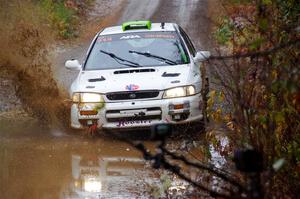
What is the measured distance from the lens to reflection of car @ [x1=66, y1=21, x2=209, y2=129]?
9.27 m

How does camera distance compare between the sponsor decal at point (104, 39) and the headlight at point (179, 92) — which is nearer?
the headlight at point (179, 92)

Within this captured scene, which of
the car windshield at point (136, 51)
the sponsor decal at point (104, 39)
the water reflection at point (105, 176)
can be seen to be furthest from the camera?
the sponsor decal at point (104, 39)

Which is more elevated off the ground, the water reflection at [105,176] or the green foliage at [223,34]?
the water reflection at [105,176]

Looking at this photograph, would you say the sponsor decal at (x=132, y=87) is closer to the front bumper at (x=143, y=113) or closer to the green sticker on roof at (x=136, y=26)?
the front bumper at (x=143, y=113)

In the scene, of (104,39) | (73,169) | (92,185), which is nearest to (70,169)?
(73,169)

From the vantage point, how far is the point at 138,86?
9.34m

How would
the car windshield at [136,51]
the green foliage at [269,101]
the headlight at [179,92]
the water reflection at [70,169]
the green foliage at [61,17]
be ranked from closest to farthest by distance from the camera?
the green foliage at [269,101]
the water reflection at [70,169]
the headlight at [179,92]
the car windshield at [136,51]
the green foliage at [61,17]

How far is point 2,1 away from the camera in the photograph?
21406 mm

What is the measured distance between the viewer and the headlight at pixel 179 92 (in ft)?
30.6

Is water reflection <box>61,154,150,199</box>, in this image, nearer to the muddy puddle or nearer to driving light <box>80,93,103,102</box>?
the muddy puddle

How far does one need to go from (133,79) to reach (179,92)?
73 centimetres

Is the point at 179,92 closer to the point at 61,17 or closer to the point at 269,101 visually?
the point at 269,101

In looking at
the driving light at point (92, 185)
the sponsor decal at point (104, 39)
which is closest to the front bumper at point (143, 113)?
the driving light at point (92, 185)

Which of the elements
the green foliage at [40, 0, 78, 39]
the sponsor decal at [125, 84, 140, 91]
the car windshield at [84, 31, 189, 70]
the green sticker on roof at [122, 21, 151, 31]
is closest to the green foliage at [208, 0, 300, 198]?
the sponsor decal at [125, 84, 140, 91]
